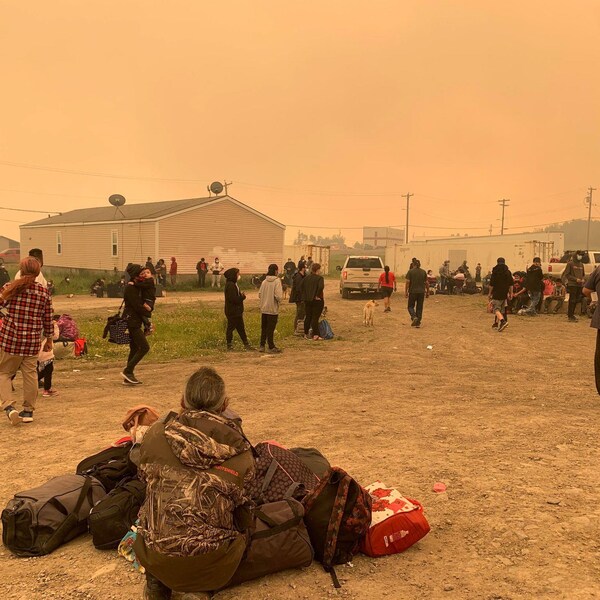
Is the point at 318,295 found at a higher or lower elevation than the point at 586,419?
higher

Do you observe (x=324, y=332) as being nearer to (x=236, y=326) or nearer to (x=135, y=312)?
(x=236, y=326)

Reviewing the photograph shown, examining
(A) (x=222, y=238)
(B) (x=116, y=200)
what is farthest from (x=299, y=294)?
(B) (x=116, y=200)

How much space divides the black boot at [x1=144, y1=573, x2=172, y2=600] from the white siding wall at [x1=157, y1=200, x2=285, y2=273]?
32425 mm

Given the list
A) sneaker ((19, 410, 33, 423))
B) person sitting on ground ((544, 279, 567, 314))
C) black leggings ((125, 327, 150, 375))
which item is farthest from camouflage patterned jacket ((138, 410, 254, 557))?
person sitting on ground ((544, 279, 567, 314))

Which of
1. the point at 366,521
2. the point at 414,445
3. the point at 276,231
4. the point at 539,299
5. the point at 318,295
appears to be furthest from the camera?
the point at 276,231

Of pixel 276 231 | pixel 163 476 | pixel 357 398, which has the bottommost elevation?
pixel 357 398

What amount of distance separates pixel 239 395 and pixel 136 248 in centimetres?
2879

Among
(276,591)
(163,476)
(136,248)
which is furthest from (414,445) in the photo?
(136,248)

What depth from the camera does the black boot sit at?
3.59 m

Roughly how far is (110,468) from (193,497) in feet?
5.55

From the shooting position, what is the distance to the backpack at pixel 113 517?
4.28 m

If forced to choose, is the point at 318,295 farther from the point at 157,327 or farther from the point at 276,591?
the point at 276,591

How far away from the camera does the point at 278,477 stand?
430 cm

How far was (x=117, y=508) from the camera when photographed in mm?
4324
